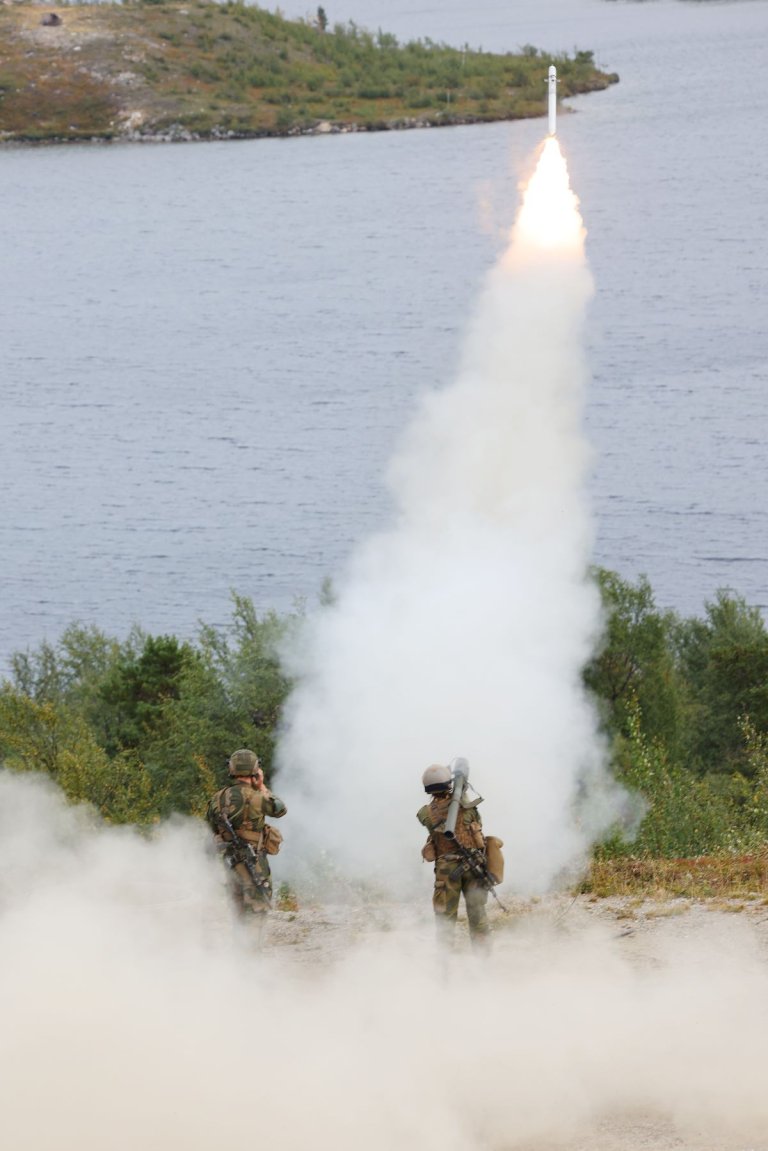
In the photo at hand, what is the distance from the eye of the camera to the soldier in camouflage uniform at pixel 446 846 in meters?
20.3

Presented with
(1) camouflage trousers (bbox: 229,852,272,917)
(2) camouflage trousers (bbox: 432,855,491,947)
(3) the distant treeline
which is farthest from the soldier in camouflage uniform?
(3) the distant treeline

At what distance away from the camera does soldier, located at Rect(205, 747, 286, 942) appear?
20.6m

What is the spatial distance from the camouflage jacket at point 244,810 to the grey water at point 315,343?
28.3m

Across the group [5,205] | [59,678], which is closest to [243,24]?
[5,205]

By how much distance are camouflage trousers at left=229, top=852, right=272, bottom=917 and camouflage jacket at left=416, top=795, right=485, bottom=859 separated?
192 cm

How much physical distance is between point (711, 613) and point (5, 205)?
96.4m

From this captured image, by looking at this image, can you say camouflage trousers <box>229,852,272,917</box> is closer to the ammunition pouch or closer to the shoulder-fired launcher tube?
the shoulder-fired launcher tube

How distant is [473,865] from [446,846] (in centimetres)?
36

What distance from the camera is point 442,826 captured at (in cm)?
2025

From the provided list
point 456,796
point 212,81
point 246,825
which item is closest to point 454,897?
point 456,796

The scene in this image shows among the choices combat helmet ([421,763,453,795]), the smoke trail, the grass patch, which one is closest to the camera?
combat helmet ([421,763,453,795])

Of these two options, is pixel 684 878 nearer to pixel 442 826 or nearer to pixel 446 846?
pixel 446 846

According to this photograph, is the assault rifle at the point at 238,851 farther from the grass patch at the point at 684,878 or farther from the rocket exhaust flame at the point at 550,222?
the rocket exhaust flame at the point at 550,222

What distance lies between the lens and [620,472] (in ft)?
255
